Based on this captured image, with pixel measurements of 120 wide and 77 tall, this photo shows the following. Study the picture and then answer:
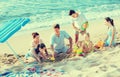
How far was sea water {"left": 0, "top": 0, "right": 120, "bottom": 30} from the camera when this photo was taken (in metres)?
13.7

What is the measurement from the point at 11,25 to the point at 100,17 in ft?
20.8

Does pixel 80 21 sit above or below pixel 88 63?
above

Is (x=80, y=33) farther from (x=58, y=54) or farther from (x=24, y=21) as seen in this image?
(x=24, y=21)

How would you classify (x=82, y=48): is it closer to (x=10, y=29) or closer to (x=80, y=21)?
(x=80, y=21)

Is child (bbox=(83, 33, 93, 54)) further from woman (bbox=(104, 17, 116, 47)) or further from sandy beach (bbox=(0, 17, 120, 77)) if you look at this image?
woman (bbox=(104, 17, 116, 47))

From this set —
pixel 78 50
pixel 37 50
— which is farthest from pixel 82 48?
pixel 37 50

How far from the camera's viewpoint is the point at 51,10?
1589 centimetres

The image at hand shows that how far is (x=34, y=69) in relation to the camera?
7.75 metres

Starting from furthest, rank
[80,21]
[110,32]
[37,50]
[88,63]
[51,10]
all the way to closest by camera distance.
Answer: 1. [51,10]
2. [80,21]
3. [110,32]
4. [37,50]
5. [88,63]

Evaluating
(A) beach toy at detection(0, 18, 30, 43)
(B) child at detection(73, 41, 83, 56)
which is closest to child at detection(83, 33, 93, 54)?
(B) child at detection(73, 41, 83, 56)

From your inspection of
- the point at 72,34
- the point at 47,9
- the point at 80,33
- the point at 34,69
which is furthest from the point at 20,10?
the point at 34,69

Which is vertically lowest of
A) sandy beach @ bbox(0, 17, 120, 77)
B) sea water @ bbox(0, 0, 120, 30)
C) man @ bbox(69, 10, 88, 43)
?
sandy beach @ bbox(0, 17, 120, 77)

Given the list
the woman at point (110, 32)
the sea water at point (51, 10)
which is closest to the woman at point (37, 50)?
the woman at point (110, 32)

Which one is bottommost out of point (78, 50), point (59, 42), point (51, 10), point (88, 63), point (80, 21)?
point (88, 63)
